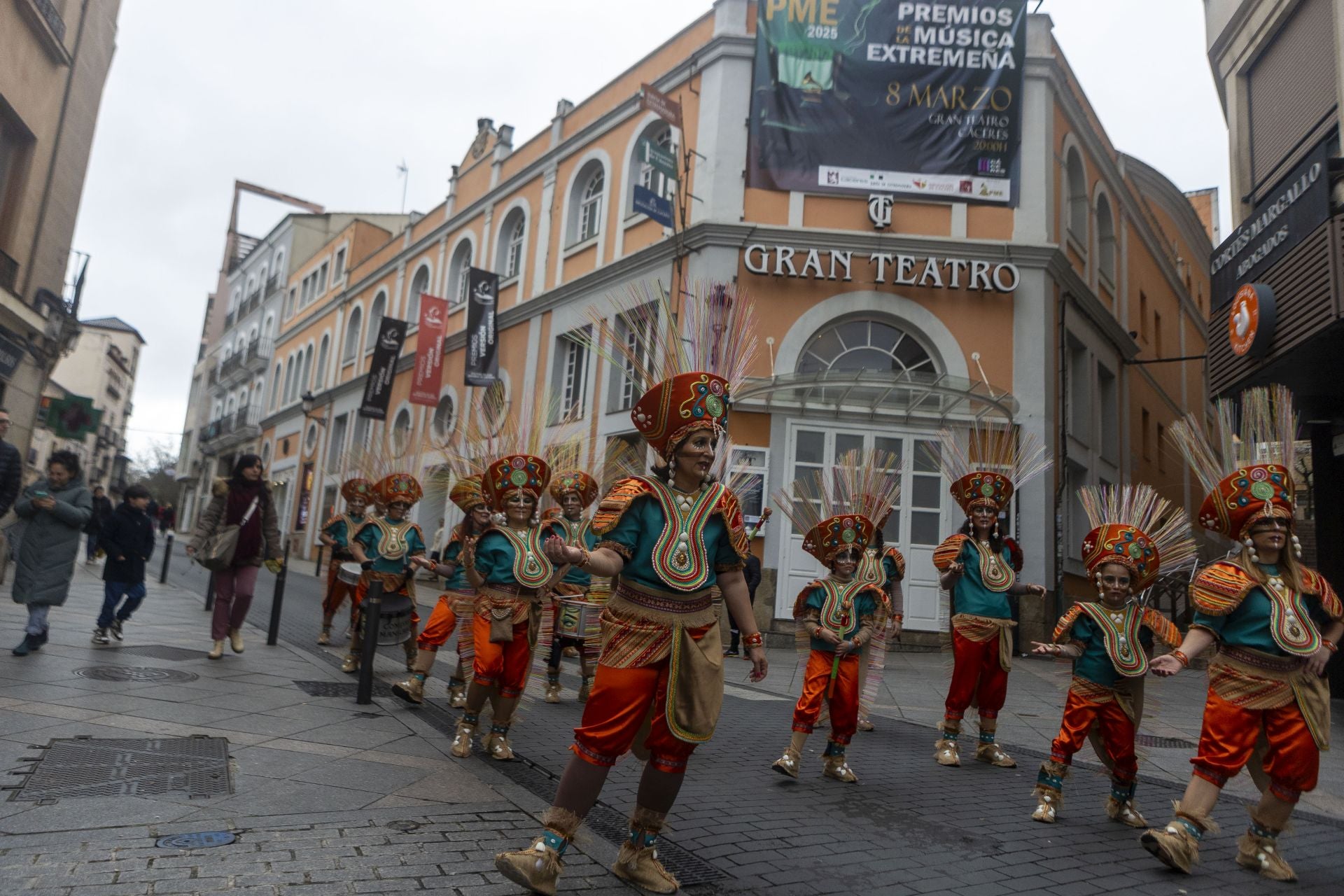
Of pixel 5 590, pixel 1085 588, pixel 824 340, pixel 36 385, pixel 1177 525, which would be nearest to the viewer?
pixel 1177 525

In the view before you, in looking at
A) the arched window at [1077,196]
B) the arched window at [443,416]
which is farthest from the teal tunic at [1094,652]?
the arched window at [443,416]

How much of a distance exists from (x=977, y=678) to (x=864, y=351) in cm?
1045

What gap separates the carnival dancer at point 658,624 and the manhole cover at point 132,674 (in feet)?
16.5

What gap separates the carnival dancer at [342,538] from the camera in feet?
Result: 31.3

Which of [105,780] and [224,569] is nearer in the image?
[105,780]

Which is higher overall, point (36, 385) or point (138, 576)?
point (36, 385)

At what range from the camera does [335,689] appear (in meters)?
7.68

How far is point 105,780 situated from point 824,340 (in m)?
13.7

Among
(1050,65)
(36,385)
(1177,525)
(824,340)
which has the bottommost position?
(1177,525)

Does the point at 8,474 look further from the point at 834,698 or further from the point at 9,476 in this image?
the point at 834,698

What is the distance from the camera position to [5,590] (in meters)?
12.8

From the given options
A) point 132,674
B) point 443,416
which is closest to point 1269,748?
point 132,674

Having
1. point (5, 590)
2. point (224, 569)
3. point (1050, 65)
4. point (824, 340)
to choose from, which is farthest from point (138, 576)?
point (1050, 65)

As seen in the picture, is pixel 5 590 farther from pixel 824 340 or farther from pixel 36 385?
pixel 824 340
